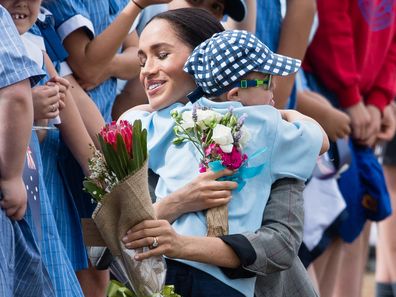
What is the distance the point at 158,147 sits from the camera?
12.3ft

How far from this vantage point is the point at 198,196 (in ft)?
11.7

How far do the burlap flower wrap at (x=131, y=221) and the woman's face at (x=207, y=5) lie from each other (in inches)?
69.9

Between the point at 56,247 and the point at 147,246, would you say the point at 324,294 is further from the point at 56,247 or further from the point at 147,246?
the point at 147,246

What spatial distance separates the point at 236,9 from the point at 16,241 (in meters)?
1.66

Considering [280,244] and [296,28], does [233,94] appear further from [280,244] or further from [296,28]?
[296,28]

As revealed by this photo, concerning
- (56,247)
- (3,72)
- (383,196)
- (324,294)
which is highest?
(3,72)

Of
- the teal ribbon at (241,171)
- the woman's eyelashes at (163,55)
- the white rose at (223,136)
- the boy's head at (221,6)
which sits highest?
the woman's eyelashes at (163,55)

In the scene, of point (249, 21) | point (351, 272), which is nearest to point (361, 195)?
point (351, 272)

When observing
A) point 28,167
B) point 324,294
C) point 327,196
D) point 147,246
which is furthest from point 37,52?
point 324,294

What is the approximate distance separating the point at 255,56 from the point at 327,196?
268 cm

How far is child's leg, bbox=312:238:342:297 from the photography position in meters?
6.53

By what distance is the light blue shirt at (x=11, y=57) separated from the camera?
12.5 ft

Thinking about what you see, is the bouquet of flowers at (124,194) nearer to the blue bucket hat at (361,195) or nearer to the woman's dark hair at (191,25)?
the woman's dark hair at (191,25)

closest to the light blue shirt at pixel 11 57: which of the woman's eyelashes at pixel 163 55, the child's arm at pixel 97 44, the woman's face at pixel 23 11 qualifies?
the woman's face at pixel 23 11
